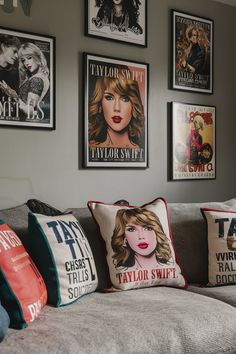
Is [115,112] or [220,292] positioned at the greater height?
[115,112]

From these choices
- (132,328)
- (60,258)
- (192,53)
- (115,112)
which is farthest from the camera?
(192,53)

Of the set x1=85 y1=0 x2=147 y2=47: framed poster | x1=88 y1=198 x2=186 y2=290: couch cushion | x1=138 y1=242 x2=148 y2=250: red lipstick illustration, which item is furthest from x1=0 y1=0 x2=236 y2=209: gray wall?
x1=138 y1=242 x2=148 y2=250: red lipstick illustration

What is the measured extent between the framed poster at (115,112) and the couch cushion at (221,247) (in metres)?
0.78

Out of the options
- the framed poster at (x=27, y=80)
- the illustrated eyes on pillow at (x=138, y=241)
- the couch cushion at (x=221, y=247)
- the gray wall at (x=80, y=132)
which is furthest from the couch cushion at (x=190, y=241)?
the framed poster at (x=27, y=80)

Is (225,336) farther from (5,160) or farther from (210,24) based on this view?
(210,24)

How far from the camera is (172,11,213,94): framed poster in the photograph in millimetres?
3363

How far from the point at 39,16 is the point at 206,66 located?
1.37 m

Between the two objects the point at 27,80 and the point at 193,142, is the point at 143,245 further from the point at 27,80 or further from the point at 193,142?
the point at 193,142

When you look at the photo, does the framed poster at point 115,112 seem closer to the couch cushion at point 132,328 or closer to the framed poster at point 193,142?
the framed poster at point 193,142

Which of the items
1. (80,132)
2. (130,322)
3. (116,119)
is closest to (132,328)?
(130,322)

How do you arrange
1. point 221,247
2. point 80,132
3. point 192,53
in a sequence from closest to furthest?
point 221,247 → point 80,132 → point 192,53

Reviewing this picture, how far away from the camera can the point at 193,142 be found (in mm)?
3467

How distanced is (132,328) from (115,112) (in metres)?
1.65

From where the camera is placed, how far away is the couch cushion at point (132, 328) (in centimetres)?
155
